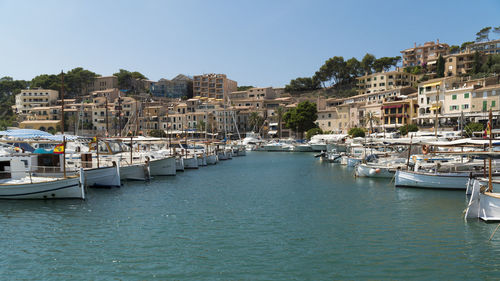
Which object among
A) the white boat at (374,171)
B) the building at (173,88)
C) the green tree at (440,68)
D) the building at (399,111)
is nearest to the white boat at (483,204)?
the white boat at (374,171)

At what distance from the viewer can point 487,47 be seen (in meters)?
111

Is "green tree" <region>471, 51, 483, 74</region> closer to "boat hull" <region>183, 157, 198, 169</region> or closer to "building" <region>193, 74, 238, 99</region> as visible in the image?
"boat hull" <region>183, 157, 198, 169</region>

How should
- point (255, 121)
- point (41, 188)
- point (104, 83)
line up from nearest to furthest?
point (41, 188), point (255, 121), point (104, 83)

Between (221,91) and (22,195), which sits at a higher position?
(221,91)

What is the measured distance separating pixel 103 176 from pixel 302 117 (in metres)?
75.0

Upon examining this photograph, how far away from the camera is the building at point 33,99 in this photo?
128m

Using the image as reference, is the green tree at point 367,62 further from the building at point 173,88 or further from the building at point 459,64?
the building at point 173,88

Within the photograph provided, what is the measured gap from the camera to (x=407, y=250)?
1602cm

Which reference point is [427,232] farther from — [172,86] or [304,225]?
[172,86]

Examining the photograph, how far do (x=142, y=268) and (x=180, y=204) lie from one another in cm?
1194

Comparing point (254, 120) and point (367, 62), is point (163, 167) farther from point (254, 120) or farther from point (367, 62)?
point (367, 62)

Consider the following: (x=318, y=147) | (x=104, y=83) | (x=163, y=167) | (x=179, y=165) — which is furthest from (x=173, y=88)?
(x=163, y=167)

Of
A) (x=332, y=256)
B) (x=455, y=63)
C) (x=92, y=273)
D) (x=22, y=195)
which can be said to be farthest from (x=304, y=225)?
(x=455, y=63)

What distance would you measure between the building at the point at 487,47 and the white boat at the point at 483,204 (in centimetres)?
10491
